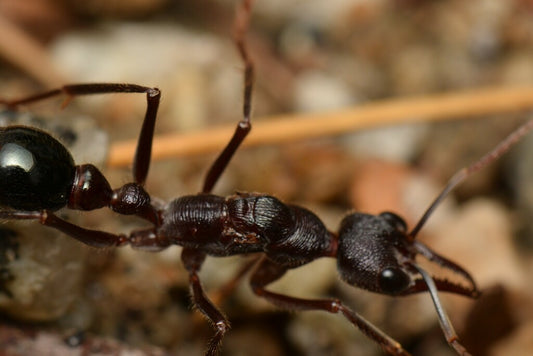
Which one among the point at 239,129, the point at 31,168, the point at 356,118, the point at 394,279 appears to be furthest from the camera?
the point at 356,118

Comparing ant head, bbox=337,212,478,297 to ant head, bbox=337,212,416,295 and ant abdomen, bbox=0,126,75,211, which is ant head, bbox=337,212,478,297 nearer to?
ant head, bbox=337,212,416,295

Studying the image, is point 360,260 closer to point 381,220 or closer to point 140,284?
point 381,220

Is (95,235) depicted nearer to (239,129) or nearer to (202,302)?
(202,302)

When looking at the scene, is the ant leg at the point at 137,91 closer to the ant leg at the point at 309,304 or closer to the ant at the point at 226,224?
the ant at the point at 226,224

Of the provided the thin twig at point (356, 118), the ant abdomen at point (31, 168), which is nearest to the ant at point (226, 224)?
the ant abdomen at point (31, 168)

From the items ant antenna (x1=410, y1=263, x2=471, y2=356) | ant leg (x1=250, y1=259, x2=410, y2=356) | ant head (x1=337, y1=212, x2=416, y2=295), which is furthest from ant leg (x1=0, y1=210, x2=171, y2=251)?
ant antenna (x1=410, y1=263, x2=471, y2=356)

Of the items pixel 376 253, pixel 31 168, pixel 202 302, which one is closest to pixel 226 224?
pixel 202 302
